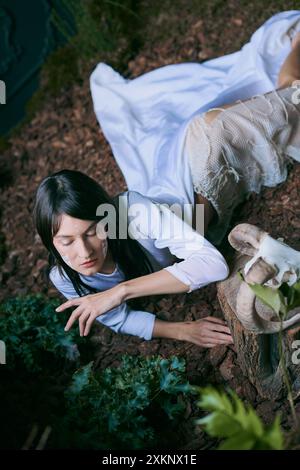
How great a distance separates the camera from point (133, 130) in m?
2.71

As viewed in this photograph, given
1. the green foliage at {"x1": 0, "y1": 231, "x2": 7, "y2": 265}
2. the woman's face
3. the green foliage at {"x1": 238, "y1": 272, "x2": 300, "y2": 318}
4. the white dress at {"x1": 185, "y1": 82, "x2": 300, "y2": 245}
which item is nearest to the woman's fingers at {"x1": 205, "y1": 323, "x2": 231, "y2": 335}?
the white dress at {"x1": 185, "y1": 82, "x2": 300, "y2": 245}

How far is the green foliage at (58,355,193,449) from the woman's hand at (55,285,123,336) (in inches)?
5.4

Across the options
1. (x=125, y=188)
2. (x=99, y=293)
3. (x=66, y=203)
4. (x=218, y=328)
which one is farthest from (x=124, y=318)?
(x=125, y=188)

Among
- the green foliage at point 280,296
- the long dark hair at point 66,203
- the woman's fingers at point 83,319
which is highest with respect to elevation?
the long dark hair at point 66,203

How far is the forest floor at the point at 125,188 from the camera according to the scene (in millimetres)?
2107

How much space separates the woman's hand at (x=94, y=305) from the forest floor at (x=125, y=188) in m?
0.29

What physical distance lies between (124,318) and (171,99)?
1065mm

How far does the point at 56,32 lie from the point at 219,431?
293 cm

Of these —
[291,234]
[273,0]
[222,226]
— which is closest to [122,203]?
[222,226]

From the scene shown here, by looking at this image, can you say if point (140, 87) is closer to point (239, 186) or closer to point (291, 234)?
point (239, 186)

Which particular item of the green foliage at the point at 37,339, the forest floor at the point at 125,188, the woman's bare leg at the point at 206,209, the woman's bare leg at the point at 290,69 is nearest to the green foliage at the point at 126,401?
the forest floor at the point at 125,188

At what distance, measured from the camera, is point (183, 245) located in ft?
6.66

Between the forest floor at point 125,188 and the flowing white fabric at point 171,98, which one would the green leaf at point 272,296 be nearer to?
the forest floor at point 125,188

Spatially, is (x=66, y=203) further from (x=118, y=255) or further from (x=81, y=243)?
(x=118, y=255)
